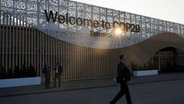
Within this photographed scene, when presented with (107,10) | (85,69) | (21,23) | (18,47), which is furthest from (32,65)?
(107,10)

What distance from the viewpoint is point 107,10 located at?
33.5m

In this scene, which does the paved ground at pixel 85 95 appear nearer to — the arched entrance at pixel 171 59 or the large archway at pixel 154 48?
the large archway at pixel 154 48

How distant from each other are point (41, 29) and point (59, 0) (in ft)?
12.5

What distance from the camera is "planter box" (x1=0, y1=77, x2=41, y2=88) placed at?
22297 mm

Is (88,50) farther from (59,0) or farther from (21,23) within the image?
(21,23)

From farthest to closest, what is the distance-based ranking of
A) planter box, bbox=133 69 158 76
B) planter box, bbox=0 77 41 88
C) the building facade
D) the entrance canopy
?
planter box, bbox=133 69 158 76 → the entrance canopy → the building facade → planter box, bbox=0 77 41 88

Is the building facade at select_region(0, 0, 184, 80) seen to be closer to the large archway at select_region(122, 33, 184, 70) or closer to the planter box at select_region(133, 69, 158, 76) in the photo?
the large archway at select_region(122, 33, 184, 70)

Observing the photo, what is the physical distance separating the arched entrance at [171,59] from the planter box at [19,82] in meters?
28.3

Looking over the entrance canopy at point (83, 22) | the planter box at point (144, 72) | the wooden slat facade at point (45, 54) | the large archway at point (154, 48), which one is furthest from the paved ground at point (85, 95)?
the large archway at point (154, 48)

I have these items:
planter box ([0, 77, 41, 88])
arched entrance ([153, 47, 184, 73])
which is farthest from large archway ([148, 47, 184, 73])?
planter box ([0, 77, 41, 88])

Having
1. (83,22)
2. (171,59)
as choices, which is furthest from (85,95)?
(171,59)

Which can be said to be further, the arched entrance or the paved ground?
the arched entrance

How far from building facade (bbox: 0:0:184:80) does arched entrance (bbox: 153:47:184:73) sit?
9.08m

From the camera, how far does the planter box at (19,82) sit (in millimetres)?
22297
